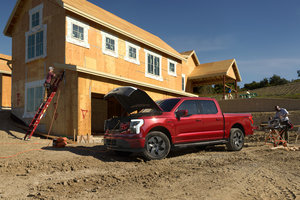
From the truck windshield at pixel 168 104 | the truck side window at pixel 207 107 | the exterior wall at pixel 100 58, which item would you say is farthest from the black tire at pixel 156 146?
the exterior wall at pixel 100 58

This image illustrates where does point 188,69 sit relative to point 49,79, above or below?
above

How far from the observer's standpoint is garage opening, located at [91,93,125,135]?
17844 mm

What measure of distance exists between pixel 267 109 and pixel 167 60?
952cm

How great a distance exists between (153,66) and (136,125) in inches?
497

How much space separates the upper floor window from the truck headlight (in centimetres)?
929

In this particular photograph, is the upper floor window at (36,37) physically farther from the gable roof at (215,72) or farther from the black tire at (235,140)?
the gable roof at (215,72)

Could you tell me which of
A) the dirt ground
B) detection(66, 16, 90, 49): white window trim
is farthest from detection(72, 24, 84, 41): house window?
the dirt ground

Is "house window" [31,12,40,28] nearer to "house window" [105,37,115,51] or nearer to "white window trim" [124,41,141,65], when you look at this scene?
"house window" [105,37,115,51]

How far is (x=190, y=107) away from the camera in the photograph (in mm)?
8164

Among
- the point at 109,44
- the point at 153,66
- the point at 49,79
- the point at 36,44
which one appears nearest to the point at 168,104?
the point at 49,79

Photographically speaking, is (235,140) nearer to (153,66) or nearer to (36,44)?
(153,66)

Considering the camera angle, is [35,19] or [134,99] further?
[35,19]

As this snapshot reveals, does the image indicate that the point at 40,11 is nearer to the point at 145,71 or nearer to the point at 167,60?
the point at 145,71

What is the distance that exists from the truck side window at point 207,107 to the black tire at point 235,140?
3.50 ft
